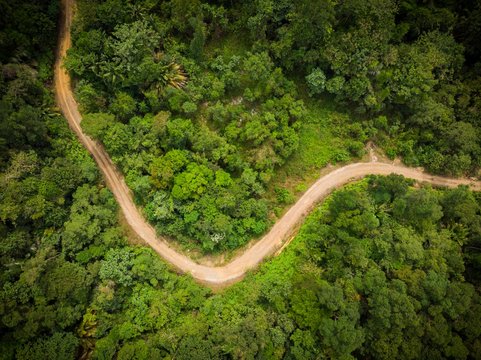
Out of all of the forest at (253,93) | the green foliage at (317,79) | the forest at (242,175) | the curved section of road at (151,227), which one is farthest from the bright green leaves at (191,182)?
the green foliage at (317,79)

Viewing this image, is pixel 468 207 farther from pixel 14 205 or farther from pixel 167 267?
pixel 14 205

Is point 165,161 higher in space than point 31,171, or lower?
lower

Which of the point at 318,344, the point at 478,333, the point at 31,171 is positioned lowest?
the point at 478,333

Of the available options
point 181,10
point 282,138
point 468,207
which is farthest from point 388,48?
point 181,10

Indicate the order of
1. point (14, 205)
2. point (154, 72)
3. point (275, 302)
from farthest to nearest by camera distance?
point (154, 72)
point (275, 302)
point (14, 205)

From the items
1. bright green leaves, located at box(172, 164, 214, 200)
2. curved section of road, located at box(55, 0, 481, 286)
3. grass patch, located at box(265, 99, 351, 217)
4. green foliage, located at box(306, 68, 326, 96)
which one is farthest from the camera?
grass patch, located at box(265, 99, 351, 217)

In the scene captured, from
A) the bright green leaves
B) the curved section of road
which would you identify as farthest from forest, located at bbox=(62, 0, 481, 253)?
the curved section of road

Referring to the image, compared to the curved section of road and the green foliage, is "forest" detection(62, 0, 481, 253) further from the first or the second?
the curved section of road
